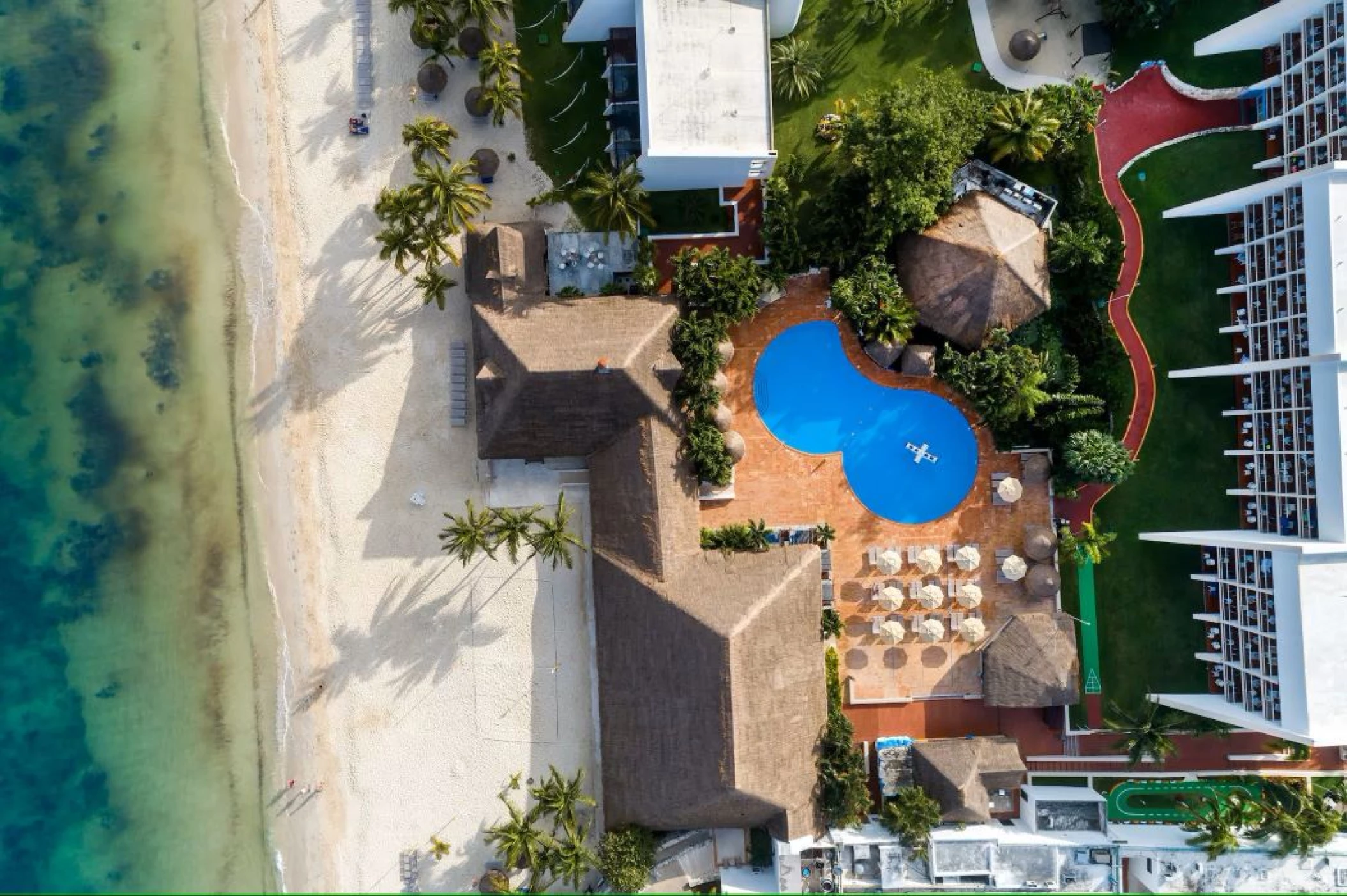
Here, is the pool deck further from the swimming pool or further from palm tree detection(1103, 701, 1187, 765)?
palm tree detection(1103, 701, 1187, 765)

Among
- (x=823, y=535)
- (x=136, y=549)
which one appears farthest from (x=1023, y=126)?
(x=136, y=549)

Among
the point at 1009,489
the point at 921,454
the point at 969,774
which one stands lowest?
the point at 969,774

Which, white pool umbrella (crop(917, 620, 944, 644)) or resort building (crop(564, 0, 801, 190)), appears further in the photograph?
white pool umbrella (crop(917, 620, 944, 644))

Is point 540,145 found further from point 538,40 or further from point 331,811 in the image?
point 331,811

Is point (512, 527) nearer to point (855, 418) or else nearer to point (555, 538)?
point (555, 538)

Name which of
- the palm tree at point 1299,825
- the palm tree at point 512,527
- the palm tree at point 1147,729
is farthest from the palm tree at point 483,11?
the palm tree at point 1299,825

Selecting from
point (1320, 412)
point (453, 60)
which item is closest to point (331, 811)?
point (453, 60)

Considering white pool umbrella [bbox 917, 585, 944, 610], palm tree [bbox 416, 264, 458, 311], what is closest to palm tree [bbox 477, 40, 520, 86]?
palm tree [bbox 416, 264, 458, 311]
